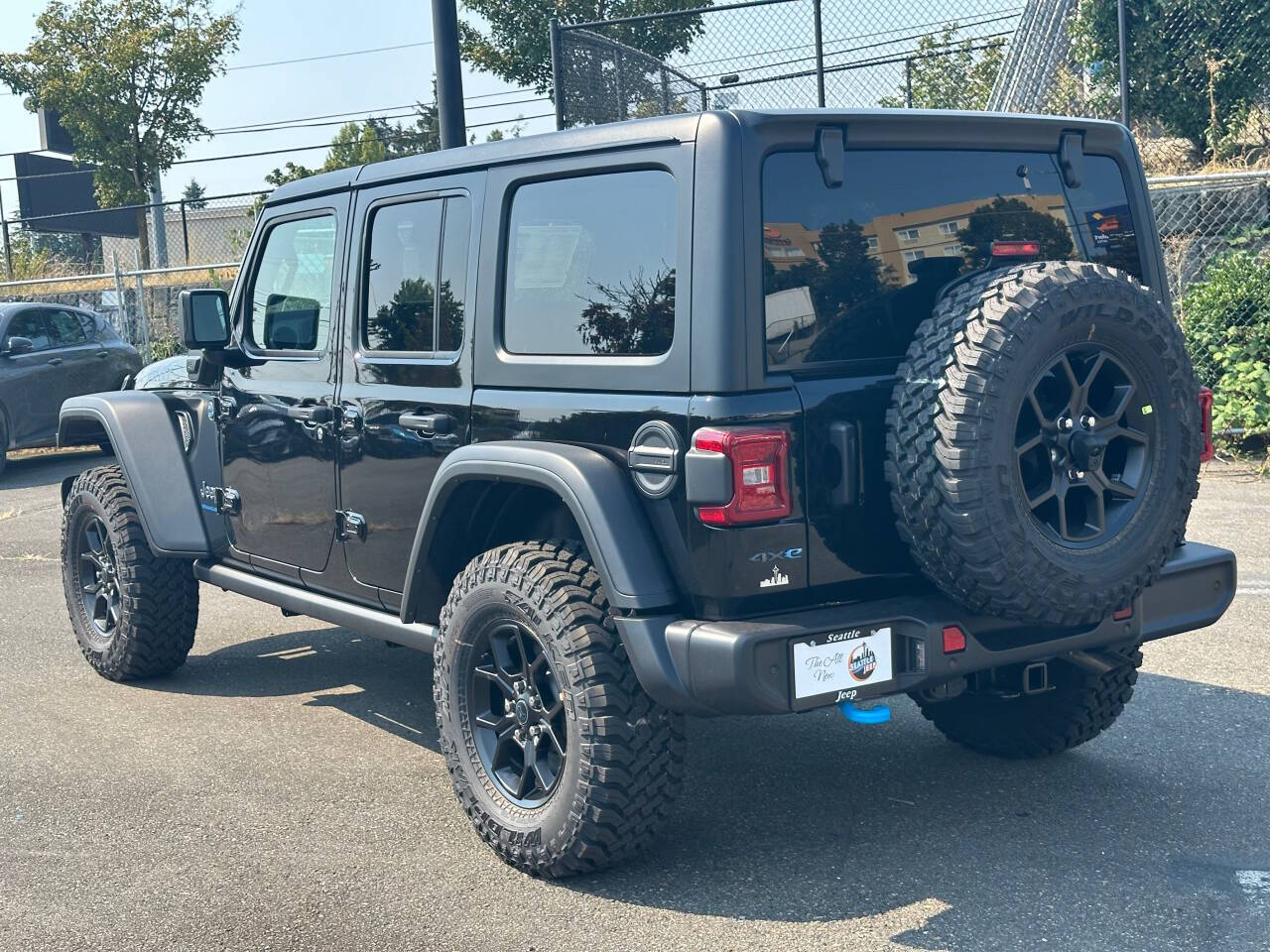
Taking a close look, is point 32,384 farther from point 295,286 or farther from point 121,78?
point 121,78

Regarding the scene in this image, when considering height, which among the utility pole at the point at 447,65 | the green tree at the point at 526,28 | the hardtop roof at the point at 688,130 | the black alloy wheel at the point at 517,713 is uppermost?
the green tree at the point at 526,28

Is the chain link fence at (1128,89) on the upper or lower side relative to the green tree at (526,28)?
lower

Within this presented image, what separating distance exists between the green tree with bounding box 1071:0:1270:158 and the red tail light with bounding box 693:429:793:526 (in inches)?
400

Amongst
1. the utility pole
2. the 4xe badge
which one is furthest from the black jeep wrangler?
the utility pole

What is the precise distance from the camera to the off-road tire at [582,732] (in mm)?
3438

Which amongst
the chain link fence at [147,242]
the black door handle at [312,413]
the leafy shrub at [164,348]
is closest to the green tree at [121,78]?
the chain link fence at [147,242]

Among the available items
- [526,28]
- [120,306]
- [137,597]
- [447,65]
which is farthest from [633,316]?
[526,28]

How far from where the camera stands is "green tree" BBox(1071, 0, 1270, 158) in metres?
12.0

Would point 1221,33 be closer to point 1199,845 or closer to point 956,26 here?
point 956,26

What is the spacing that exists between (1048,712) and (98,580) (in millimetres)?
3962

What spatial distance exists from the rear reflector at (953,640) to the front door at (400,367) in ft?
4.93

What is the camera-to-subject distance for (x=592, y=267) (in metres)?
3.69

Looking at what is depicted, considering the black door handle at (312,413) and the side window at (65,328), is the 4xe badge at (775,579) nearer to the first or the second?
the black door handle at (312,413)

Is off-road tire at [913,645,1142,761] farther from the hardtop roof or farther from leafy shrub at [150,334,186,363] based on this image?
leafy shrub at [150,334,186,363]
